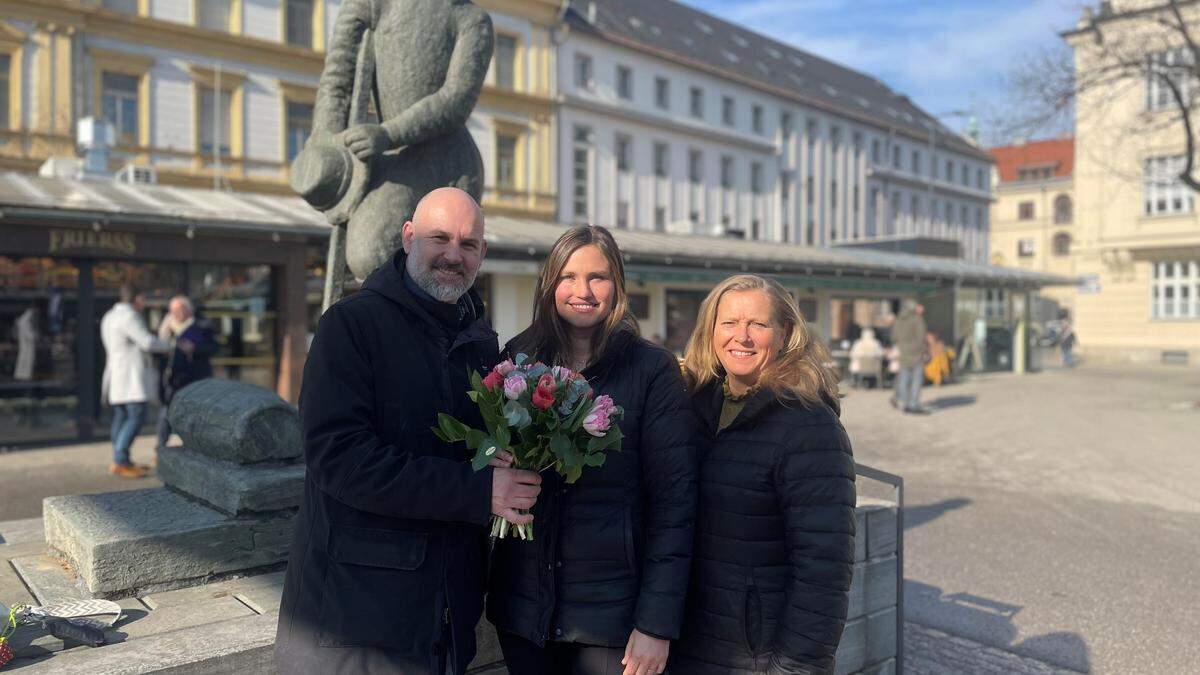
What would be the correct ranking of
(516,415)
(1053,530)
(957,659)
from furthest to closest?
1. (1053,530)
2. (957,659)
3. (516,415)

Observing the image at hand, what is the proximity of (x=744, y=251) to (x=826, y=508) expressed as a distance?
66.5 ft

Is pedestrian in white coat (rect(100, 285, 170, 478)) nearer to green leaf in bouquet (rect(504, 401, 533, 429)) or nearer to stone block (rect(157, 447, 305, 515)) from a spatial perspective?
stone block (rect(157, 447, 305, 515))

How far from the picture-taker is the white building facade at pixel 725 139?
31.9m

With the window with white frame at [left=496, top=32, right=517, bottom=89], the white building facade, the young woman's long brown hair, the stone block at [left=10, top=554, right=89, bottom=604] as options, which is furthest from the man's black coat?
the window with white frame at [left=496, top=32, right=517, bottom=89]

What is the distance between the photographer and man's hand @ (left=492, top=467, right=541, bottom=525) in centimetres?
210

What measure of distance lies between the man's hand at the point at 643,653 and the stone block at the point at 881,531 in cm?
168

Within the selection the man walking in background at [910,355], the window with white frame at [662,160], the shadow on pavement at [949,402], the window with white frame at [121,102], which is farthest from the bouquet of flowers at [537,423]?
the window with white frame at [662,160]

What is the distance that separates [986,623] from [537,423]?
397cm

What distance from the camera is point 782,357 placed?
2617 mm

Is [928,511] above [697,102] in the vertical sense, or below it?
below

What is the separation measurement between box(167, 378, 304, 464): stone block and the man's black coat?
74.3 inches

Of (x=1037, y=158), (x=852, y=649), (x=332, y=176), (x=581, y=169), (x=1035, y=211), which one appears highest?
(x=1037, y=158)

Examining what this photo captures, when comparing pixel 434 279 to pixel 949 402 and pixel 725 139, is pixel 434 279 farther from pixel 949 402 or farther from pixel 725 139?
pixel 725 139

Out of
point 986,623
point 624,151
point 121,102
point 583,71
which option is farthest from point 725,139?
point 986,623
